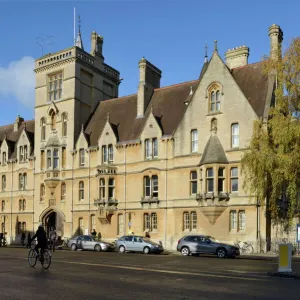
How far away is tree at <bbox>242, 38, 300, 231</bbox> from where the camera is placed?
29.4 meters

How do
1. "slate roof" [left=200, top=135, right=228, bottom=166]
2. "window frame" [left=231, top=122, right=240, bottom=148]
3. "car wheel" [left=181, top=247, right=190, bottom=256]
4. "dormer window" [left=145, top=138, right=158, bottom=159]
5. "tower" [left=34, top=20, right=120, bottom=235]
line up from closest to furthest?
"car wheel" [left=181, top=247, right=190, bottom=256] → "slate roof" [left=200, top=135, right=228, bottom=166] → "window frame" [left=231, top=122, right=240, bottom=148] → "dormer window" [left=145, top=138, right=158, bottom=159] → "tower" [left=34, top=20, right=120, bottom=235]

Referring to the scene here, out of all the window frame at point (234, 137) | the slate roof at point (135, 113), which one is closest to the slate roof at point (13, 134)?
the slate roof at point (135, 113)

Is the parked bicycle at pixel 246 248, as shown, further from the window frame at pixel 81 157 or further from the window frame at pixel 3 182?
the window frame at pixel 3 182

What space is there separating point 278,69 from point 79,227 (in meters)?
25.7

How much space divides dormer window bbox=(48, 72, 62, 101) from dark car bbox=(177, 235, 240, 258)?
23897mm

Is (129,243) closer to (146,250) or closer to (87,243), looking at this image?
(146,250)

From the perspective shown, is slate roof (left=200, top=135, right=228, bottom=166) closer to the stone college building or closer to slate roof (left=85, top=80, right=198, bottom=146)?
the stone college building

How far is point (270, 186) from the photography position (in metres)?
32.7

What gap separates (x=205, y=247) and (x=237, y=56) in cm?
1927

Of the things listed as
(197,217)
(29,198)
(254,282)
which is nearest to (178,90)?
(197,217)

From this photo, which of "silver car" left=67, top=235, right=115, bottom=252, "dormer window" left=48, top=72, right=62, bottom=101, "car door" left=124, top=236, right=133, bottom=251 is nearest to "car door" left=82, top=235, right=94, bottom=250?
"silver car" left=67, top=235, right=115, bottom=252

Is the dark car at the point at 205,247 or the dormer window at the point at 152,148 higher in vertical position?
the dormer window at the point at 152,148

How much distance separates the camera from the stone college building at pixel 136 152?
37.1m

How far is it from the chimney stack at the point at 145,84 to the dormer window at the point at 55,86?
30.0 feet
